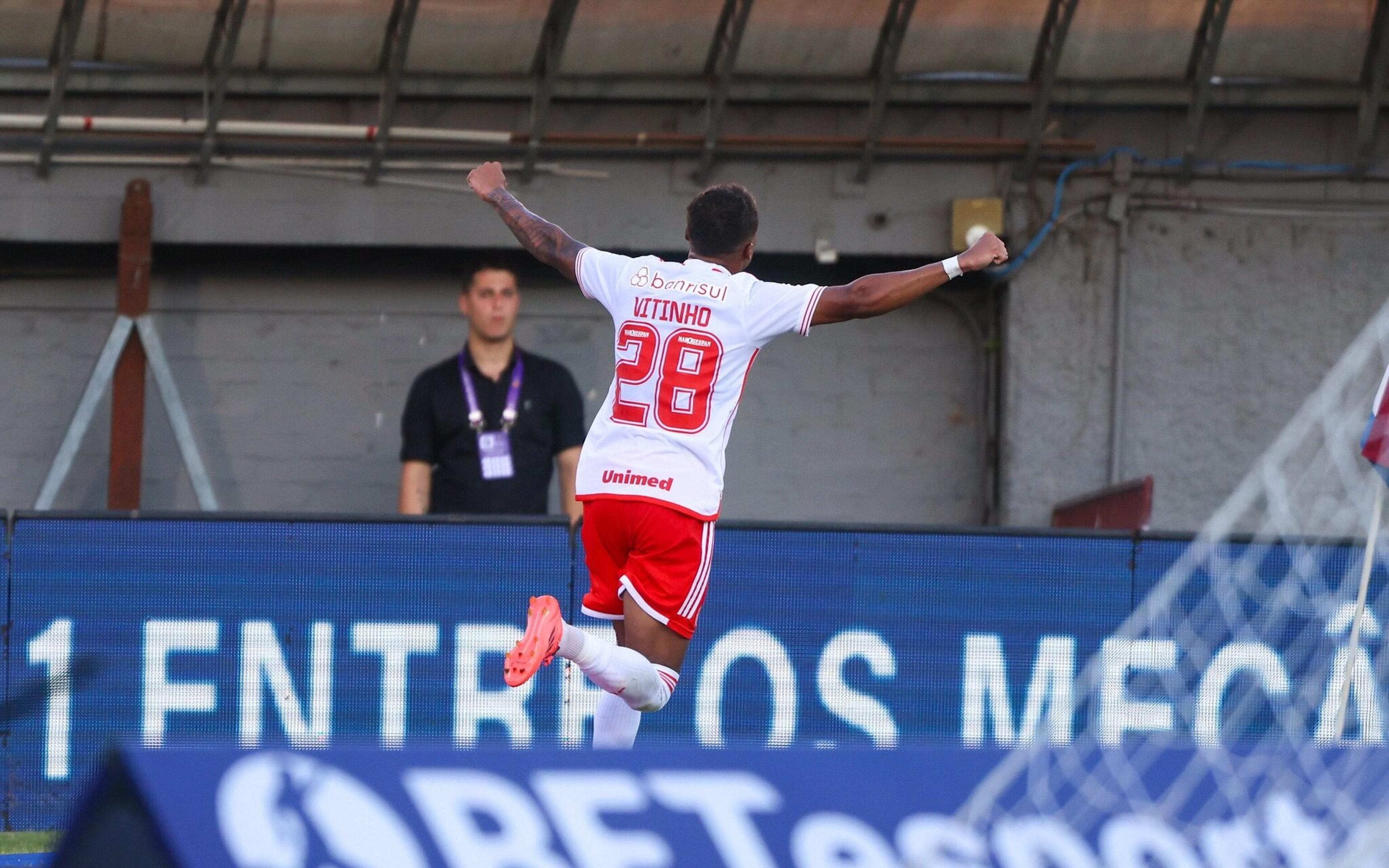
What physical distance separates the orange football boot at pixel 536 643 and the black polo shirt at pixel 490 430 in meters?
3.65

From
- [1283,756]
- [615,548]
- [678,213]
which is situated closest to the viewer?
[1283,756]

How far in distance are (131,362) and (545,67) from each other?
119 inches

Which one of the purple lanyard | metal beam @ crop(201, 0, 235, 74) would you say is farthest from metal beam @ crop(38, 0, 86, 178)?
the purple lanyard

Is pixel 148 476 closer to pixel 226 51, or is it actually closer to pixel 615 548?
pixel 226 51

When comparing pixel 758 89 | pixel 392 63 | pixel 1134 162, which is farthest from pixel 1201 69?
pixel 392 63

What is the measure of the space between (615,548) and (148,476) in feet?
20.9

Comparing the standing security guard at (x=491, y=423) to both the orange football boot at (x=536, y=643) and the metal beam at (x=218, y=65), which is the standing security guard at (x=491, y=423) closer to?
the metal beam at (x=218, y=65)

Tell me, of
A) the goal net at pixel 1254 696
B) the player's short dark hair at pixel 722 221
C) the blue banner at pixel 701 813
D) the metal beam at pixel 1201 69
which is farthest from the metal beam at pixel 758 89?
the blue banner at pixel 701 813

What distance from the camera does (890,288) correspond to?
5430 mm

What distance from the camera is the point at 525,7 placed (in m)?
10.6

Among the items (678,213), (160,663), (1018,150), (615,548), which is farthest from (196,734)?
(1018,150)

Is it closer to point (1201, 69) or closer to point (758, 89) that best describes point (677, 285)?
point (758, 89)

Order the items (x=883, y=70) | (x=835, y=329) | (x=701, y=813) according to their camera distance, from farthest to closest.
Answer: (x=835, y=329)
(x=883, y=70)
(x=701, y=813)

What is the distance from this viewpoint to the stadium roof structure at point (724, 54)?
415 inches
